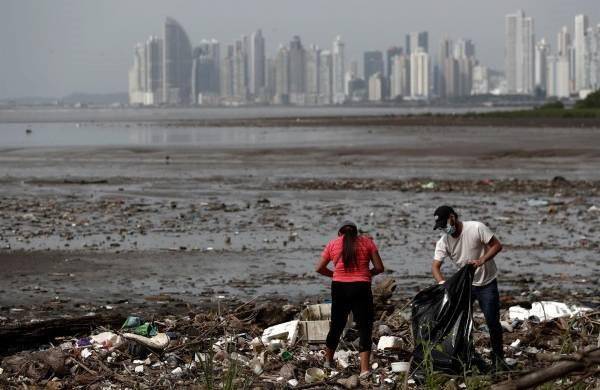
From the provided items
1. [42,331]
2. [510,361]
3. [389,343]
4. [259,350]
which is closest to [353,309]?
[389,343]

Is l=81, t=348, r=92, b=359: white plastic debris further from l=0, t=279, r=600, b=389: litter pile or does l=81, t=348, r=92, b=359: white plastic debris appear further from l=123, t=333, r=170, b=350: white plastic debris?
l=123, t=333, r=170, b=350: white plastic debris

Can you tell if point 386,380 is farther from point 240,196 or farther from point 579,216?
point 240,196

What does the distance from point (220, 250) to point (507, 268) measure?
14.4ft

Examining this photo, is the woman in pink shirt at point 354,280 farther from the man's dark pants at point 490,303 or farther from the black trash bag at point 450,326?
the man's dark pants at point 490,303

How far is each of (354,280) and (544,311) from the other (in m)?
2.53

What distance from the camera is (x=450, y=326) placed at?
816cm

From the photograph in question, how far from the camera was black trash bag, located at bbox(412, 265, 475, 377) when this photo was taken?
26.7 feet

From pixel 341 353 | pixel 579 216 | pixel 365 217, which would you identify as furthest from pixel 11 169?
pixel 341 353

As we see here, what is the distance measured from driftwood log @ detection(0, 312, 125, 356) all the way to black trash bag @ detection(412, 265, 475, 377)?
133 inches

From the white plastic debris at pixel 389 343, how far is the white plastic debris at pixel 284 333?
0.73 meters

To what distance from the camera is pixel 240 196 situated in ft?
81.1

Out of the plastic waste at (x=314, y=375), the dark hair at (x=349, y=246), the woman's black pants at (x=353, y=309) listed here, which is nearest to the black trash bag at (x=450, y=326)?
the woman's black pants at (x=353, y=309)

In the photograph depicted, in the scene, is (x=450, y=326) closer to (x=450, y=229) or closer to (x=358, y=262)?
(x=450, y=229)

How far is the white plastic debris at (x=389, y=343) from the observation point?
932cm
